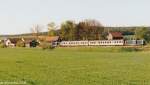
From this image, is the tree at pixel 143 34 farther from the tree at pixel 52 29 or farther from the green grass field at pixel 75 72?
the green grass field at pixel 75 72

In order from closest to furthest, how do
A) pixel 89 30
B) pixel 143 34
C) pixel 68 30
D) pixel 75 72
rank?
pixel 75 72
pixel 143 34
pixel 68 30
pixel 89 30

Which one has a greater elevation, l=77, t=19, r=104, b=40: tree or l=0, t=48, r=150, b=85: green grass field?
l=77, t=19, r=104, b=40: tree

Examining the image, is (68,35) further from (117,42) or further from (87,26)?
(117,42)

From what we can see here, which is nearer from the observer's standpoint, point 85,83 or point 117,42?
point 85,83

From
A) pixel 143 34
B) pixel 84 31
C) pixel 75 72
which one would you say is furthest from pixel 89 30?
pixel 75 72

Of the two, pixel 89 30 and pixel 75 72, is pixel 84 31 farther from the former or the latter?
pixel 75 72

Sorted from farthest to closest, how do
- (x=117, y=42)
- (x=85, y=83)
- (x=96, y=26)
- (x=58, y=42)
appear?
(x=96, y=26) → (x=58, y=42) → (x=117, y=42) → (x=85, y=83)

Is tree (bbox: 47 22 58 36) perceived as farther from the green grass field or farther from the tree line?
the green grass field

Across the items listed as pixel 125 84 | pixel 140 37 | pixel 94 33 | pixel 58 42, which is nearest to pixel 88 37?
pixel 94 33

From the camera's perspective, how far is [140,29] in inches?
5005

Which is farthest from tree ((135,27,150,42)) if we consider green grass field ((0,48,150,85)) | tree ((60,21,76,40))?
green grass field ((0,48,150,85))

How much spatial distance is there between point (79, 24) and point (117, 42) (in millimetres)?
18557

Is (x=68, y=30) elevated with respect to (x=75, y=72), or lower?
elevated

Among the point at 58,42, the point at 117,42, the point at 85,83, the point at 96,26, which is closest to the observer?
the point at 85,83
